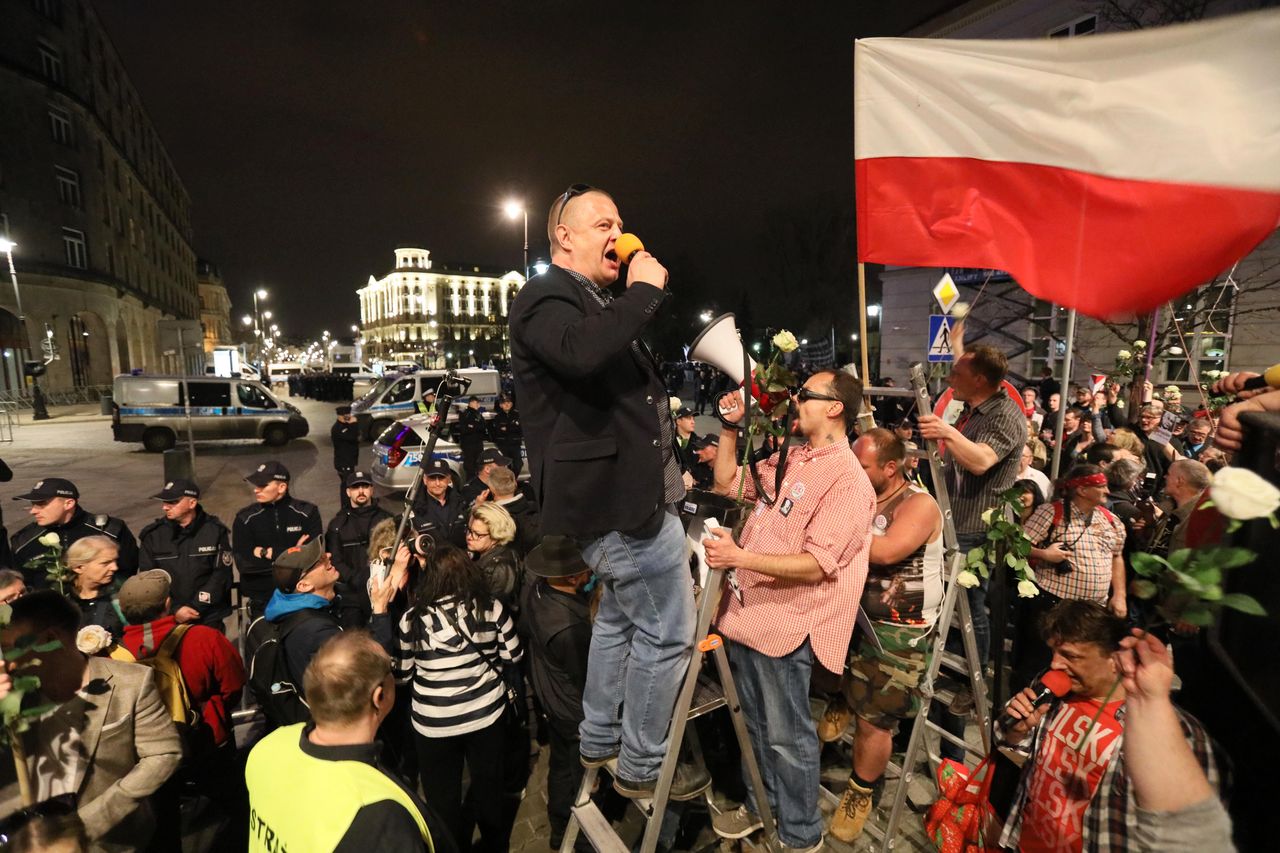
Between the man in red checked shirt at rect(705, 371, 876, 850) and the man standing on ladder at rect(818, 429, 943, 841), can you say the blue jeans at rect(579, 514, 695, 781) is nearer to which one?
the man in red checked shirt at rect(705, 371, 876, 850)

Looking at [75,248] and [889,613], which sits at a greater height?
[75,248]

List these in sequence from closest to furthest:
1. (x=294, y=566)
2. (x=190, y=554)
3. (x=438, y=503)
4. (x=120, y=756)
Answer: (x=120, y=756)
(x=294, y=566)
(x=190, y=554)
(x=438, y=503)

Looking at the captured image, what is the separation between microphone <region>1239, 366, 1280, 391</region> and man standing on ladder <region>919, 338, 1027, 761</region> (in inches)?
65.5

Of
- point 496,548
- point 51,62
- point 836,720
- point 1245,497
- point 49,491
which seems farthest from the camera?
point 51,62

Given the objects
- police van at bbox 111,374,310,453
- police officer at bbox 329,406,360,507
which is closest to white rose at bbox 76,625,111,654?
police officer at bbox 329,406,360,507

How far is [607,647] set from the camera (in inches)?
97.7

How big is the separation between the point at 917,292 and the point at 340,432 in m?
21.9

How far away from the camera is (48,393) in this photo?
32.1 metres

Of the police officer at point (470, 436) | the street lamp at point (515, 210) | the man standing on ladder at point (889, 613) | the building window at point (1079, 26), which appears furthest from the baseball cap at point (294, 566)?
the building window at point (1079, 26)

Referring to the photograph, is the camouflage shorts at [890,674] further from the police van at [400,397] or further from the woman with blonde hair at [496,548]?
the police van at [400,397]

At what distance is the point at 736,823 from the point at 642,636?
4.00 feet

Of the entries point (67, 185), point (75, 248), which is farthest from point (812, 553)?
point (67, 185)

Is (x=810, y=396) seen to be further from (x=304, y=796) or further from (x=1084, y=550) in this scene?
(x=1084, y=550)

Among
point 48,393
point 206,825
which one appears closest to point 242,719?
point 206,825
